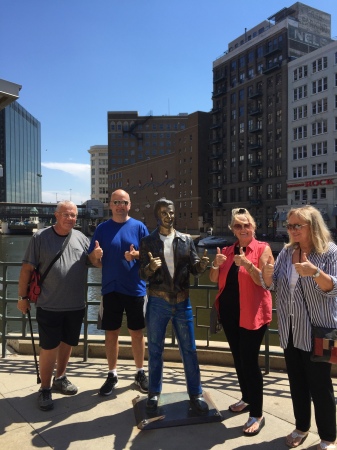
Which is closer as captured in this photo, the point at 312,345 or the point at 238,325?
the point at 312,345

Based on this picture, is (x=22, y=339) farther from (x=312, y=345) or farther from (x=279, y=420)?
(x=312, y=345)

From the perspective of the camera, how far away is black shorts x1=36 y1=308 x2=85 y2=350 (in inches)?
153

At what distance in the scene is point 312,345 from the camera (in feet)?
9.69

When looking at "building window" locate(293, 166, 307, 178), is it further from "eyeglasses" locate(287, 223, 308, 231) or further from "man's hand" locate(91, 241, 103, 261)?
"eyeglasses" locate(287, 223, 308, 231)

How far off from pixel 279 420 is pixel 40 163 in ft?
605

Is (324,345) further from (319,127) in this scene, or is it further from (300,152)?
(300,152)

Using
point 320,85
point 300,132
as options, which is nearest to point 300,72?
point 320,85

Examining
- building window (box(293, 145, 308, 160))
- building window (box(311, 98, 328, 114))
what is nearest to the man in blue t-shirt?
building window (box(311, 98, 328, 114))

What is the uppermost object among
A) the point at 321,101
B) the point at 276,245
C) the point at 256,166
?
the point at 321,101

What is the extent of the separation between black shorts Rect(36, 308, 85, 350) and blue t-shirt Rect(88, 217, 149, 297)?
0.43 metres

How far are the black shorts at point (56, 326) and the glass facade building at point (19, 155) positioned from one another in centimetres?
12109

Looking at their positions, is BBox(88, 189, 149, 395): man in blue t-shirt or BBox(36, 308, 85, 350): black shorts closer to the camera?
BBox(36, 308, 85, 350): black shorts

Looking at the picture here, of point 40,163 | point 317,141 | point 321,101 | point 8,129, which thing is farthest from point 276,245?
point 40,163

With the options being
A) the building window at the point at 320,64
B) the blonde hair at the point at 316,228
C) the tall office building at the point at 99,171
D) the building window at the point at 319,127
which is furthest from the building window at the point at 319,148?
the tall office building at the point at 99,171
